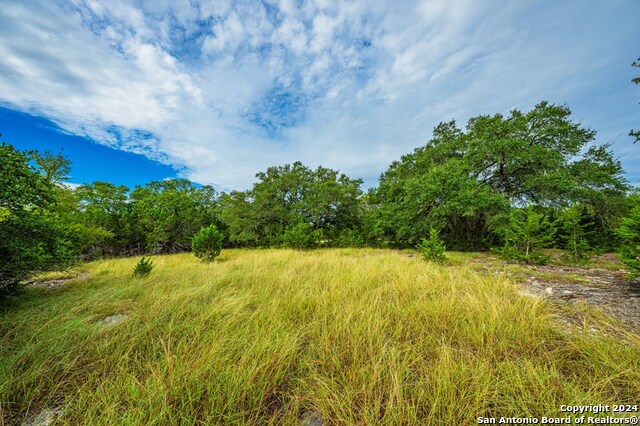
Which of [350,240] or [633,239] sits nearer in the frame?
[633,239]

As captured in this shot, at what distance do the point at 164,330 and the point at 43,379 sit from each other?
0.88 m

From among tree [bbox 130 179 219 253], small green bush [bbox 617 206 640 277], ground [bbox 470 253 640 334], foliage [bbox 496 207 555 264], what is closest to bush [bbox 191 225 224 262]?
tree [bbox 130 179 219 253]

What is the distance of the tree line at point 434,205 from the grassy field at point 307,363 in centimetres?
305

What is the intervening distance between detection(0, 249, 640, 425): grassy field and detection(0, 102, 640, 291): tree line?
3.05m

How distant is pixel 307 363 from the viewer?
197 centimetres

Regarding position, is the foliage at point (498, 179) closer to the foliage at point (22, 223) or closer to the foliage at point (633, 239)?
the foliage at point (633, 239)

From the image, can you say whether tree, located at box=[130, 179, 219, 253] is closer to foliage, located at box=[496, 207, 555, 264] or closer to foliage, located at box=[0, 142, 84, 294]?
foliage, located at box=[0, 142, 84, 294]

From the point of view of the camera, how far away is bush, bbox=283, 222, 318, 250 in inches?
510

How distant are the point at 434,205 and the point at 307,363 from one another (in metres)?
11.7

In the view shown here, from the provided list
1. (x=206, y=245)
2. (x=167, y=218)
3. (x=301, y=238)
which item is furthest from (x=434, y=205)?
(x=167, y=218)

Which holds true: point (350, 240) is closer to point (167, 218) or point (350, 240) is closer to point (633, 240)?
point (633, 240)

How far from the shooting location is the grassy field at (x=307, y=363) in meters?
1.50

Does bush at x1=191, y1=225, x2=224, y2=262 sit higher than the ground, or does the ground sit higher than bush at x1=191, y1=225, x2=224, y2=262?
bush at x1=191, y1=225, x2=224, y2=262

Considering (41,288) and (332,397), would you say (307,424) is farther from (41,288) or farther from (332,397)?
(41,288)
